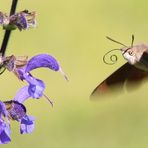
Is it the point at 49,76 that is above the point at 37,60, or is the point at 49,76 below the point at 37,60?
above

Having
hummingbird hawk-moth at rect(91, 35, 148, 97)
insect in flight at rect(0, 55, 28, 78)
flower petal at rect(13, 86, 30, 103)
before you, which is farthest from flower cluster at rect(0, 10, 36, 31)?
hummingbird hawk-moth at rect(91, 35, 148, 97)

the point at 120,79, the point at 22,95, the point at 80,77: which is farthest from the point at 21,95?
the point at 80,77

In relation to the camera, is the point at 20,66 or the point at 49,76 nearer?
the point at 20,66

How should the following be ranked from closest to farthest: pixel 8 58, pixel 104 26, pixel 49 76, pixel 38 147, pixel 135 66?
1. pixel 8 58
2. pixel 135 66
3. pixel 38 147
4. pixel 49 76
5. pixel 104 26

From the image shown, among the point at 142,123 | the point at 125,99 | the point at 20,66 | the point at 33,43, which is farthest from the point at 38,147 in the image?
the point at 20,66

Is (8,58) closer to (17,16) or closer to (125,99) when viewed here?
(17,16)

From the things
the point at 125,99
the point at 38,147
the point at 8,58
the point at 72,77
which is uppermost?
the point at 72,77

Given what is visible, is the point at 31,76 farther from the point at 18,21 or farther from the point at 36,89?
the point at 18,21

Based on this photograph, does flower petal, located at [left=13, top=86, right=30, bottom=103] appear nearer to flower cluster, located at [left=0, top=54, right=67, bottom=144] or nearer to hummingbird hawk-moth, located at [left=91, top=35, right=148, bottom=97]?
flower cluster, located at [left=0, top=54, right=67, bottom=144]

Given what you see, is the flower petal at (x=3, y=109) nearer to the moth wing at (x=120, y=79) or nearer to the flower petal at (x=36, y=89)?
the flower petal at (x=36, y=89)
